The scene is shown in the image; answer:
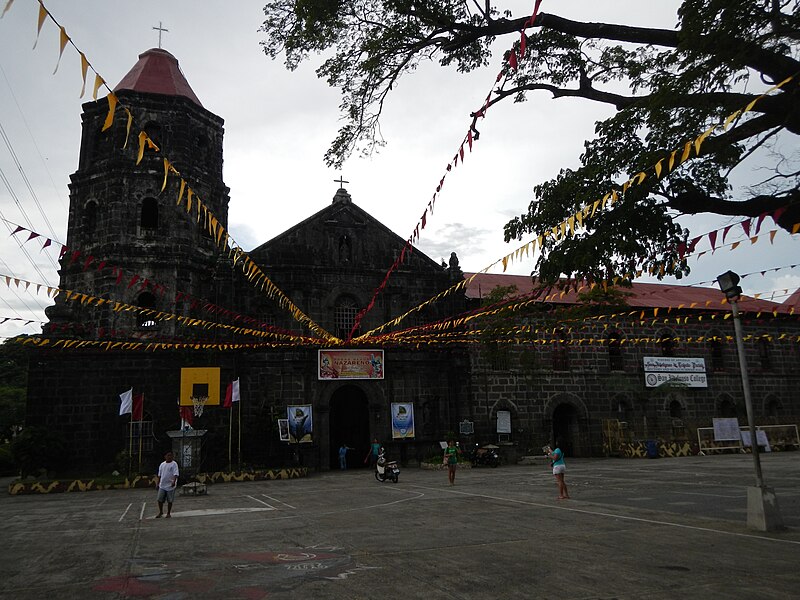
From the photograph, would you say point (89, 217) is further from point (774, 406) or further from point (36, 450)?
point (774, 406)

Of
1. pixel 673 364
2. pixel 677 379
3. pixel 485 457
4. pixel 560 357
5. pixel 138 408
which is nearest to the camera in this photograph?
pixel 138 408

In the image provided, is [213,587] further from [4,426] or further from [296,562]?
[4,426]

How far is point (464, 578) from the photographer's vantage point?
20.6ft

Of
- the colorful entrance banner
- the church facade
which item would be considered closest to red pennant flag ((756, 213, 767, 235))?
the church facade

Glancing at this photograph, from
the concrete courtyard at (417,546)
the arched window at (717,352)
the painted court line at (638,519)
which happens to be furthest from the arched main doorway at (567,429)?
the painted court line at (638,519)

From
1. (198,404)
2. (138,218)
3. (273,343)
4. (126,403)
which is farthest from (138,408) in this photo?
(138,218)

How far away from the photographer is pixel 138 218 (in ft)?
77.0

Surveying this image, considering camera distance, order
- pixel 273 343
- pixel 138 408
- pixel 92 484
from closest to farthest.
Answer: pixel 92 484 < pixel 138 408 < pixel 273 343

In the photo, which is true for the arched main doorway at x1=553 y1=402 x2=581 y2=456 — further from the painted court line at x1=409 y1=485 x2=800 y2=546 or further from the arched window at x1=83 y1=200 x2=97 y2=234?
the arched window at x1=83 y1=200 x2=97 y2=234

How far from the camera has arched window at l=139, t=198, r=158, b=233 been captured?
78.6ft

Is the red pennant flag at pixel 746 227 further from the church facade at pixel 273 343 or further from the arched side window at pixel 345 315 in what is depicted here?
the arched side window at pixel 345 315

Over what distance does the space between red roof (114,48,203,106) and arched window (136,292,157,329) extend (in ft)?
26.8

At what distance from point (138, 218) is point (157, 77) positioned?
6391 millimetres

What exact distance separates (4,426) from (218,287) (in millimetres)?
22330
